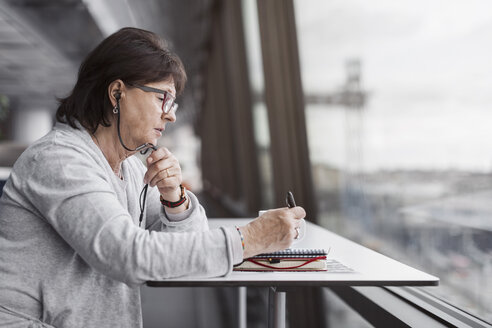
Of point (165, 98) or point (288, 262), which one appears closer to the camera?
point (288, 262)

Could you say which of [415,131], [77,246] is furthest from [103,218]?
[415,131]

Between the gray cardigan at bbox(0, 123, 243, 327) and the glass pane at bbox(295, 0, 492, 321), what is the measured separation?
25.3 inches

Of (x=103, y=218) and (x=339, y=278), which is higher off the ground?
(x=103, y=218)

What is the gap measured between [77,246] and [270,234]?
42 centimetres

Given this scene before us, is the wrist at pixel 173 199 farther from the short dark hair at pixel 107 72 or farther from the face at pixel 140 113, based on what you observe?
the short dark hair at pixel 107 72

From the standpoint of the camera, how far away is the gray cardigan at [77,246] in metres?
0.84

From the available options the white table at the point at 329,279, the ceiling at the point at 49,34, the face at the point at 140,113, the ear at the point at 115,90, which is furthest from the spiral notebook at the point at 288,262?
the ceiling at the point at 49,34

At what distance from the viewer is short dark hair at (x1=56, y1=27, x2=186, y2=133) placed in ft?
3.70

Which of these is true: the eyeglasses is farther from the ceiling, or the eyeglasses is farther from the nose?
the ceiling

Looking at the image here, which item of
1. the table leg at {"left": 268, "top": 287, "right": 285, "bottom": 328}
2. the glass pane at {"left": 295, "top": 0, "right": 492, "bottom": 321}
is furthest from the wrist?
the glass pane at {"left": 295, "top": 0, "right": 492, "bottom": 321}

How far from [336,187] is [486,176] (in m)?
1.08

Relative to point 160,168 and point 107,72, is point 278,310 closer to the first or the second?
point 160,168

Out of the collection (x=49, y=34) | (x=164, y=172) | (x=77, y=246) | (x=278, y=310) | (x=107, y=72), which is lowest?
(x=278, y=310)

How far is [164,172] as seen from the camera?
1.19 metres
